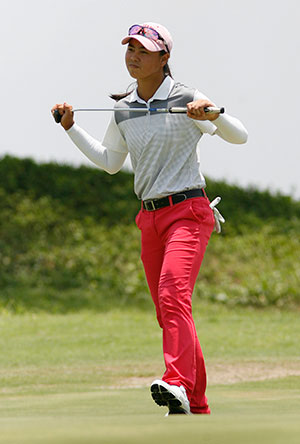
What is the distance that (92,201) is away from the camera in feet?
45.7

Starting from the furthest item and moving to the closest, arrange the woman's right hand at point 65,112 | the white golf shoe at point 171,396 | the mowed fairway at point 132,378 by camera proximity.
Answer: the woman's right hand at point 65,112, the white golf shoe at point 171,396, the mowed fairway at point 132,378

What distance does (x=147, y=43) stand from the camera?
4199 millimetres

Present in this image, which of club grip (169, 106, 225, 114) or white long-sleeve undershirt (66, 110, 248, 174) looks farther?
white long-sleeve undershirt (66, 110, 248, 174)

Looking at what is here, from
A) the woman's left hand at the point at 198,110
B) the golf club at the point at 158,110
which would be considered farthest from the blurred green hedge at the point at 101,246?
the woman's left hand at the point at 198,110

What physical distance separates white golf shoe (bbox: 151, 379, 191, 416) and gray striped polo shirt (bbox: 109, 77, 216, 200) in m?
0.98

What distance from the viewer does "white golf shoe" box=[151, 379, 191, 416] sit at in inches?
147

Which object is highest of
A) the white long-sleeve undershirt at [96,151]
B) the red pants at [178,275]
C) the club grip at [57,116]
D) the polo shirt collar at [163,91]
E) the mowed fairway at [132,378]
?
the polo shirt collar at [163,91]

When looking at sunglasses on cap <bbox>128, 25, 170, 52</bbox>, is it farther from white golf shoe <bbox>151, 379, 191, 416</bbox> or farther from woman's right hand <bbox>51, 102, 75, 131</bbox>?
white golf shoe <bbox>151, 379, 191, 416</bbox>

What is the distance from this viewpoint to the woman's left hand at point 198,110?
13.1ft

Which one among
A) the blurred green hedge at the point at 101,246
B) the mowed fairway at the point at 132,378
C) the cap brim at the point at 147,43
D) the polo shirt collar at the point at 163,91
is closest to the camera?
the mowed fairway at the point at 132,378

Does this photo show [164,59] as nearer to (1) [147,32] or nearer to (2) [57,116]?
(1) [147,32]

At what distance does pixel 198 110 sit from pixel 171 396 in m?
1.38

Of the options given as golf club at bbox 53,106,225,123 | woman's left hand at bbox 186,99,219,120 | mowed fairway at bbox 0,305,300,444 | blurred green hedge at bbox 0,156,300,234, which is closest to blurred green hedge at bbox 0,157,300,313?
blurred green hedge at bbox 0,156,300,234

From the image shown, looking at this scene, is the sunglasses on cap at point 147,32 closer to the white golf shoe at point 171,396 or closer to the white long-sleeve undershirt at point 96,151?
the white long-sleeve undershirt at point 96,151
